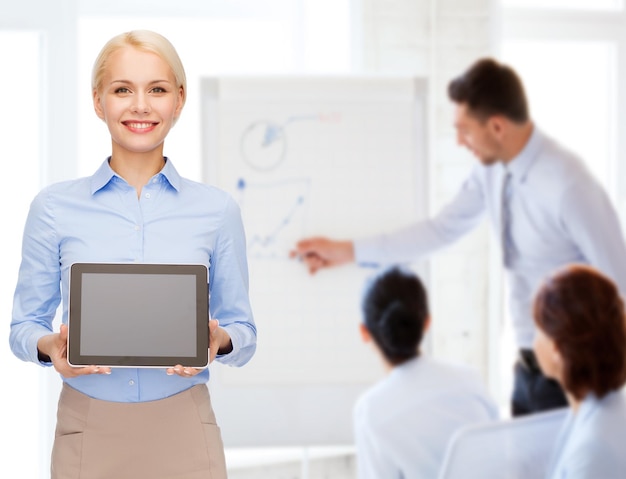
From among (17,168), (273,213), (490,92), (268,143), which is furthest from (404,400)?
(17,168)

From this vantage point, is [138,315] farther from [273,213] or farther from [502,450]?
[502,450]

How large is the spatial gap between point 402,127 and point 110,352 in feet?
4.84

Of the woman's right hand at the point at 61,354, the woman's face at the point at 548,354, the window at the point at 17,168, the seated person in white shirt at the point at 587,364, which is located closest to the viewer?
the woman's right hand at the point at 61,354

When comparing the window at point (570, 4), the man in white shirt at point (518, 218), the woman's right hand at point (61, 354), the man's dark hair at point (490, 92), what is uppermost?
the window at point (570, 4)

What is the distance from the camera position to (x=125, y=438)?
35.3 inches

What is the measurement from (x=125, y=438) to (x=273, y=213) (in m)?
1.27

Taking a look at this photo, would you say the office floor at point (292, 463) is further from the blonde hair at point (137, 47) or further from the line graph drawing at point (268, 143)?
the blonde hair at point (137, 47)

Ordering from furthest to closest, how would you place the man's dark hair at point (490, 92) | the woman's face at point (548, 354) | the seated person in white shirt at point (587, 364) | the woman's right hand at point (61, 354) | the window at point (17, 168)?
1. the window at point (17, 168)
2. the man's dark hair at point (490, 92)
3. the woman's face at point (548, 354)
4. the seated person in white shirt at point (587, 364)
5. the woman's right hand at point (61, 354)

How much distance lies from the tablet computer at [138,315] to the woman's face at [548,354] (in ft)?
4.73

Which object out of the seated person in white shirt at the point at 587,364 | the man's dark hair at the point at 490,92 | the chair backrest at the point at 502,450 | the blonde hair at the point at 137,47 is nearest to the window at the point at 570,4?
the man's dark hair at the point at 490,92

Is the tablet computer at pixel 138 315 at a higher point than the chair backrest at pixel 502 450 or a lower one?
higher

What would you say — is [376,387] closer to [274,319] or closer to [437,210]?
[274,319]

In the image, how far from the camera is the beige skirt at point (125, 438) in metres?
0.89

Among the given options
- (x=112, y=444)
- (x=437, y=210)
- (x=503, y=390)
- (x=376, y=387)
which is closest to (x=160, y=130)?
(x=112, y=444)
